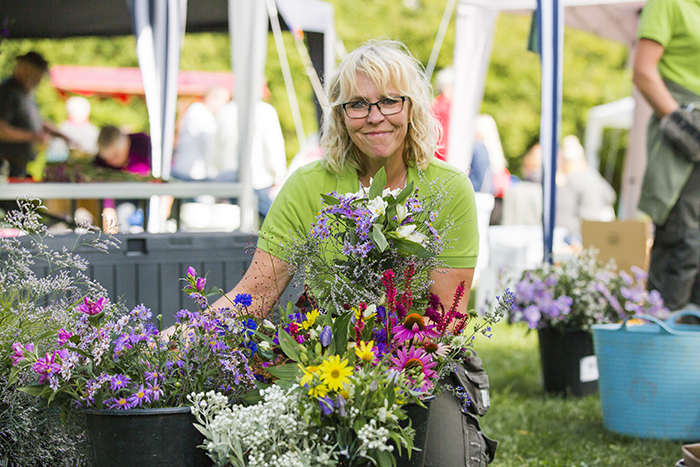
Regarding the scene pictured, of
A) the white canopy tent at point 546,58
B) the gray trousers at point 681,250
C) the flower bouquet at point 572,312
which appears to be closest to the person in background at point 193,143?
the white canopy tent at point 546,58

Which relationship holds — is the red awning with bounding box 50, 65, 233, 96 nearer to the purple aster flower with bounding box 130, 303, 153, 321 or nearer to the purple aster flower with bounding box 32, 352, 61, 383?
the purple aster flower with bounding box 130, 303, 153, 321

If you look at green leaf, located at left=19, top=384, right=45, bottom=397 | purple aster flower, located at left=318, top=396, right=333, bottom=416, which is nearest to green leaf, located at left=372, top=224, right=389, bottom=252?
purple aster flower, located at left=318, top=396, right=333, bottom=416

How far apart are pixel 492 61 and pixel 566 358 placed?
16.6 metres

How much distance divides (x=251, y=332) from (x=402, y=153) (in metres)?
0.81

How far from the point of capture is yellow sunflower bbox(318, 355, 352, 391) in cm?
120

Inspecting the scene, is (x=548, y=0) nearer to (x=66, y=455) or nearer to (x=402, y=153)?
(x=402, y=153)

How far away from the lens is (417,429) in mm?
1352

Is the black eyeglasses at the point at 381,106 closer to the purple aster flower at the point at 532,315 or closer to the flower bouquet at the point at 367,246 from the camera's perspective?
the flower bouquet at the point at 367,246

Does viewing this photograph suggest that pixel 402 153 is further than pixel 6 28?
No

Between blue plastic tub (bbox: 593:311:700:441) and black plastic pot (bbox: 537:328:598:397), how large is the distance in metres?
0.63

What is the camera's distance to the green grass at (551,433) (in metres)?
2.56

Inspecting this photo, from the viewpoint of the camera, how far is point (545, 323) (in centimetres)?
343

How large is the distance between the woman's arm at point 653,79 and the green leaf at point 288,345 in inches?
102

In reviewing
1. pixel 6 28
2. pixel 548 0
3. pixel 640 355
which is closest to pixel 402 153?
pixel 640 355
